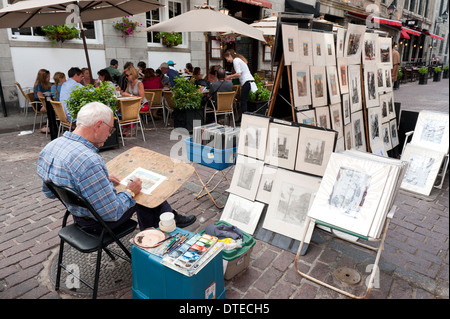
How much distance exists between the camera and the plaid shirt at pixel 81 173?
2.12 meters

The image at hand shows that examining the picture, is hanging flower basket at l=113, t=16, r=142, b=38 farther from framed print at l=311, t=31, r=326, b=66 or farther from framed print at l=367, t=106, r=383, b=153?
framed print at l=367, t=106, r=383, b=153

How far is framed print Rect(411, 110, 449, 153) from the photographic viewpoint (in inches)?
194

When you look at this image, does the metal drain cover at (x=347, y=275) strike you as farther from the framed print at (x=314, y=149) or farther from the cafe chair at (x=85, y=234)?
the cafe chair at (x=85, y=234)

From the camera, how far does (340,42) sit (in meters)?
4.54

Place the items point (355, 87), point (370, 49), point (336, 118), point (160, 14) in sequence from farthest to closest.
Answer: point (160, 14), point (370, 49), point (355, 87), point (336, 118)

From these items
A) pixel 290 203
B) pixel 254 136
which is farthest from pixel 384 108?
pixel 290 203

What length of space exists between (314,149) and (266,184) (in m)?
0.67

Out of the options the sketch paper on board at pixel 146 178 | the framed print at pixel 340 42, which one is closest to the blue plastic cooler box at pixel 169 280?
the sketch paper on board at pixel 146 178

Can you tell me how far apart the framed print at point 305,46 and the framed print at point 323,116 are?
630 mm

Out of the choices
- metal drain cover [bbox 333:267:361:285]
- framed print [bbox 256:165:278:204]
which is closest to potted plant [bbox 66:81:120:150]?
framed print [bbox 256:165:278:204]

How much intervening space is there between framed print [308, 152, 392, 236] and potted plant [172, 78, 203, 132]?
491cm

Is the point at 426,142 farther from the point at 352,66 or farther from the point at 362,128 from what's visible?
the point at 352,66

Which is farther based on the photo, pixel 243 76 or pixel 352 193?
pixel 243 76

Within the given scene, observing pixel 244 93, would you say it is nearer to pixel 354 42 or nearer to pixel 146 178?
pixel 354 42
